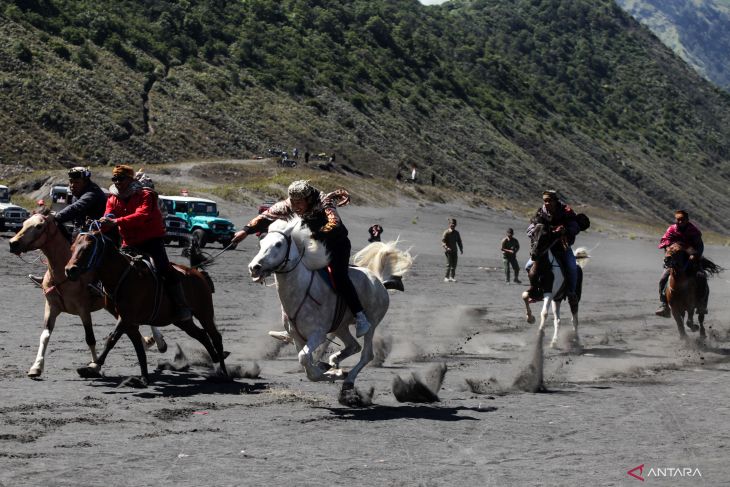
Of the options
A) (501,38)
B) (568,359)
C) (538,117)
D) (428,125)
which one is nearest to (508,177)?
(428,125)

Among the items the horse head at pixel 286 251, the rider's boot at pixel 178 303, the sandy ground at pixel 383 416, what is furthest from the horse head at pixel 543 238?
the horse head at pixel 286 251

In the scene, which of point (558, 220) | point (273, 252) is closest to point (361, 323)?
point (273, 252)

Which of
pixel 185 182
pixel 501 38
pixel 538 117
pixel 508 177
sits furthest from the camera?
pixel 501 38

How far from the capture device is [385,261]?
13117 millimetres

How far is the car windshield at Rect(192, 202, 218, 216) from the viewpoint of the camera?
1738 inches

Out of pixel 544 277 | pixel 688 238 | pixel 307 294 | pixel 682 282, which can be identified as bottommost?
pixel 544 277

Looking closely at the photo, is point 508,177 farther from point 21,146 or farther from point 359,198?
point 21,146

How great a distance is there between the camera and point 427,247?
167 ft

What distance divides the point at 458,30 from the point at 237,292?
12266 cm

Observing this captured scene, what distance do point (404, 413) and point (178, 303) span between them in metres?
3.14

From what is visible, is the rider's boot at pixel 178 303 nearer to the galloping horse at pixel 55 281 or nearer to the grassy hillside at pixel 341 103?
the galloping horse at pixel 55 281

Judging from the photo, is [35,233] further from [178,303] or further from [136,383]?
[136,383]

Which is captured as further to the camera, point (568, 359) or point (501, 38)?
point (501, 38)

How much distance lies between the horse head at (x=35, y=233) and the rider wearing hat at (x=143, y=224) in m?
0.65
